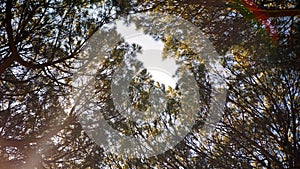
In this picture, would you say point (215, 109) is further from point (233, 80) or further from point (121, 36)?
point (121, 36)

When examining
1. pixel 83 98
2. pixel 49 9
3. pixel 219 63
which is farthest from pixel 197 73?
pixel 49 9

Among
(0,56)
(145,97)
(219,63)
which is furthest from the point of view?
(145,97)

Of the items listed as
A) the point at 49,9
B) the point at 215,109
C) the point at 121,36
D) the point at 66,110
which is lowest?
the point at 215,109

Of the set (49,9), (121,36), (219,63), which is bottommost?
(219,63)

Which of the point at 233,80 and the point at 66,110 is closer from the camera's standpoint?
the point at 233,80

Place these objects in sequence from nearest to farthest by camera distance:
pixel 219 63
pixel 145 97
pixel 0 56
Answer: pixel 0 56
pixel 219 63
pixel 145 97

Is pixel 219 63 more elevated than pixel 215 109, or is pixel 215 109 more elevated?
pixel 219 63

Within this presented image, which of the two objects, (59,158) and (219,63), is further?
(59,158)

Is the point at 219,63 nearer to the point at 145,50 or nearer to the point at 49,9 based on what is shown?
the point at 145,50

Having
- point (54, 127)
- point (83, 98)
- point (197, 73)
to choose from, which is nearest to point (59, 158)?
point (54, 127)
